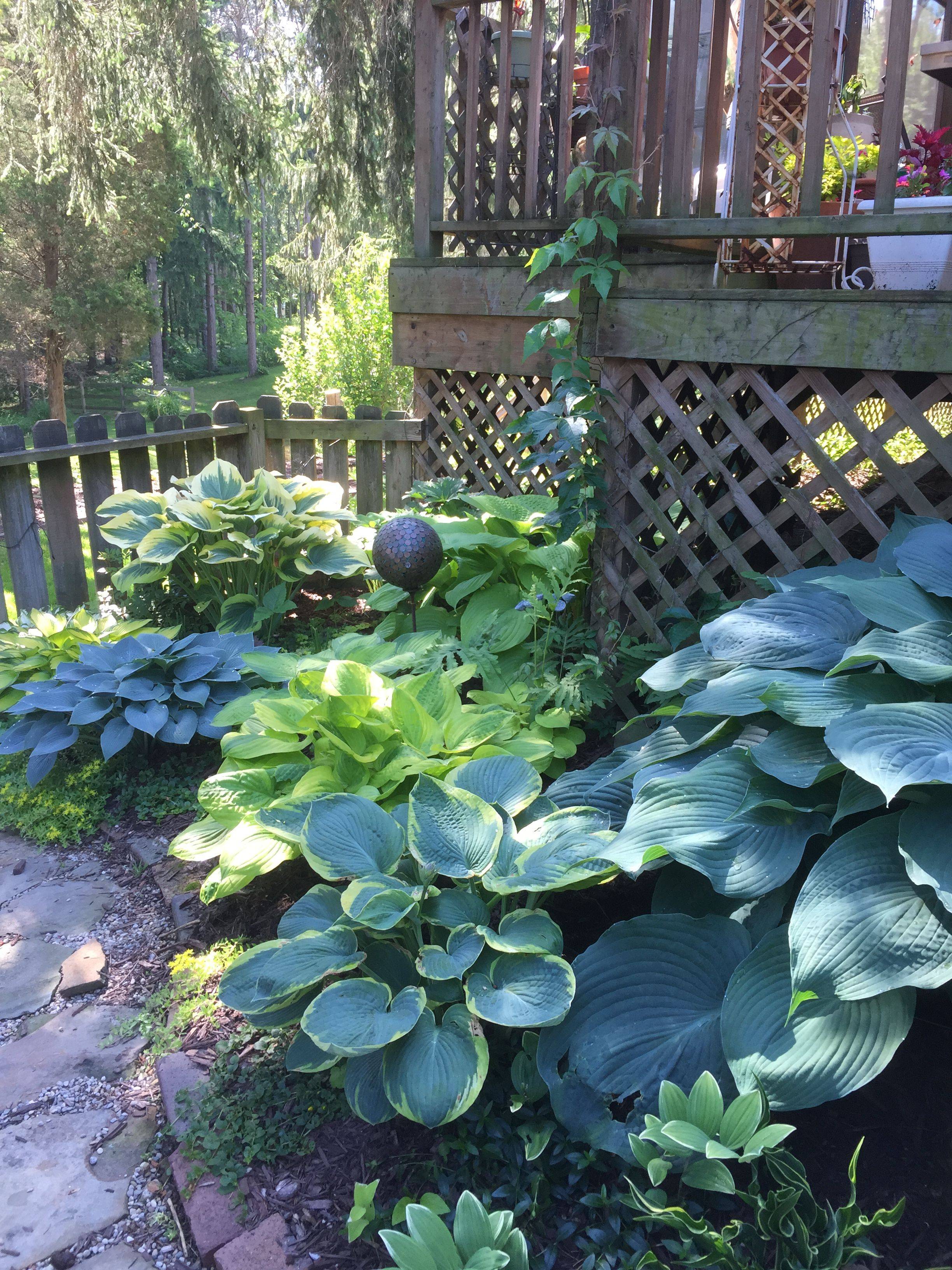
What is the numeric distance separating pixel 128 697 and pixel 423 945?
6.07ft

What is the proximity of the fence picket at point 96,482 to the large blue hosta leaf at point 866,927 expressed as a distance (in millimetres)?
4158

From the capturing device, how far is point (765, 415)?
9.19 feet

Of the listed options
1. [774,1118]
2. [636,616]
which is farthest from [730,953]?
[636,616]

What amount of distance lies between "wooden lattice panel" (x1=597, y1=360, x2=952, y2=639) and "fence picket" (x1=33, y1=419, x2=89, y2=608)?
115 inches

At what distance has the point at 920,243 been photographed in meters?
2.60

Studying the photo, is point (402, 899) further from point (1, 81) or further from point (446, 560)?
point (1, 81)

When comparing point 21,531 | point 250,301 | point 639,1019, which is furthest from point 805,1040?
point 250,301

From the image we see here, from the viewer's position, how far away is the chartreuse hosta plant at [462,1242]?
4.29 ft

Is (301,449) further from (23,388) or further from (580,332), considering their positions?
(23,388)

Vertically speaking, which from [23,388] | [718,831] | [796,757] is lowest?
[23,388]

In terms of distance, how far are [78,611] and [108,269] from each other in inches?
627

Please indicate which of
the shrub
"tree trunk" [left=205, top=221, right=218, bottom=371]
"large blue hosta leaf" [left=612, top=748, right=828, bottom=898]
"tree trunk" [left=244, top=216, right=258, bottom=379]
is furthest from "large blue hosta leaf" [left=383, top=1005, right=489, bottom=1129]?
"tree trunk" [left=205, top=221, right=218, bottom=371]

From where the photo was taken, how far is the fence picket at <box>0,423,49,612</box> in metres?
4.44

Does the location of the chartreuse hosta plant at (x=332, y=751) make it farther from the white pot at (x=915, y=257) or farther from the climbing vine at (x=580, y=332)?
the white pot at (x=915, y=257)
